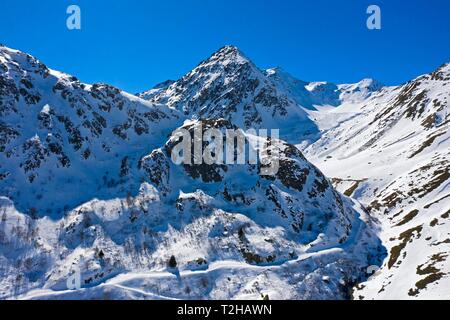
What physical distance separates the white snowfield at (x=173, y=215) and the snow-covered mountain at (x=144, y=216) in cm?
27

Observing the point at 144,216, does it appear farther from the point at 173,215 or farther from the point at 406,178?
the point at 406,178

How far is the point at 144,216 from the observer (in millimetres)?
83938

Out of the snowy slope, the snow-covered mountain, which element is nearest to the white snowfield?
the snow-covered mountain

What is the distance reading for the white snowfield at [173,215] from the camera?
70.5m

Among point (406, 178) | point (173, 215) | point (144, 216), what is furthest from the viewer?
point (406, 178)

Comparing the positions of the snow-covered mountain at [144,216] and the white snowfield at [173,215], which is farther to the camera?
the snow-covered mountain at [144,216]

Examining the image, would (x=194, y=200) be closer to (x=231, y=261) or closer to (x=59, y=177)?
(x=231, y=261)

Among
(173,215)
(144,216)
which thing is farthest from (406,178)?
(144,216)

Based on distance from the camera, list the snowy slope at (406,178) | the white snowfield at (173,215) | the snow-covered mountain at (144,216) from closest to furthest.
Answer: the white snowfield at (173,215) < the snow-covered mountain at (144,216) < the snowy slope at (406,178)

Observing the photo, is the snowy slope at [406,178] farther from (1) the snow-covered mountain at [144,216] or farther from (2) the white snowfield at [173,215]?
(1) the snow-covered mountain at [144,216]

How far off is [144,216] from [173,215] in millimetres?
5557

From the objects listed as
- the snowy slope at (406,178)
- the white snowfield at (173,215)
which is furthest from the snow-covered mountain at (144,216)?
the snowy slope at (406,178)

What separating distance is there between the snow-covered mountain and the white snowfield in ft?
0.87

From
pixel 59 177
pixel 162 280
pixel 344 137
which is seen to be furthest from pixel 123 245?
pixel 344 137
